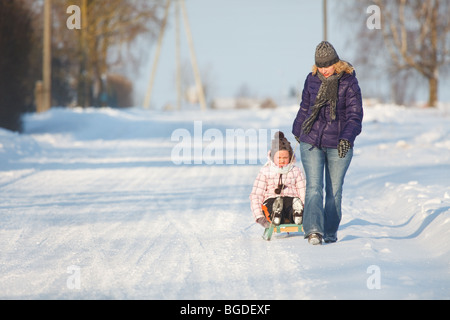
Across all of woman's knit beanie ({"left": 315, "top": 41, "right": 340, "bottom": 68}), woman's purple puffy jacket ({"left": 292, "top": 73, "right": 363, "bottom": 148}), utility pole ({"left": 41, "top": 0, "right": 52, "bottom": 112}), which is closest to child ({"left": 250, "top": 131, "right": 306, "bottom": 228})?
woman's purple puffy jacket ({"left": 292, "top": 73, "right": 363, "bottom": 148})

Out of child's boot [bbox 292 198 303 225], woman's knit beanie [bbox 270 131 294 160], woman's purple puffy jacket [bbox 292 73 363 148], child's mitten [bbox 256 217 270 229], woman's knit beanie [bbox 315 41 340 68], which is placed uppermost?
woman's knit beanie [bbox 315 41 340 68]

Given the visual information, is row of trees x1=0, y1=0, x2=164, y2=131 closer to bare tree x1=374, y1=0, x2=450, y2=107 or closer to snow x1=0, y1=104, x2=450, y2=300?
bare tree x1=374, y1=0, x2=450, y2=107

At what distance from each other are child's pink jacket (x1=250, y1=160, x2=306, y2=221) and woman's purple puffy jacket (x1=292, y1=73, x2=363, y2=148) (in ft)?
1.75

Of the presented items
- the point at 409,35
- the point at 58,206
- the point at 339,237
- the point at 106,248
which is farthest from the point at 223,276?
the point at 409,35

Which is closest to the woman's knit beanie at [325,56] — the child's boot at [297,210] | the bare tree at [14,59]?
the child's boot at [297,210]

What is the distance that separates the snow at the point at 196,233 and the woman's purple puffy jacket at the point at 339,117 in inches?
38.5

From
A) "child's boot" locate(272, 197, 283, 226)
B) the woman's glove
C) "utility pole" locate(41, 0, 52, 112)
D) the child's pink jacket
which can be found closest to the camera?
the woman's glove

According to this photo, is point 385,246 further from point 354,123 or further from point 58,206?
point 58,206

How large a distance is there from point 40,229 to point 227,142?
41.4 ft

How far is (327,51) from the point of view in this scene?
6.49 m

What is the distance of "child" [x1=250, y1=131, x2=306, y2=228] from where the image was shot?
7.00 m

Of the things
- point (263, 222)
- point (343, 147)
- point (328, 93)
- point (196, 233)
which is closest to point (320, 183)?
point (343, 147)

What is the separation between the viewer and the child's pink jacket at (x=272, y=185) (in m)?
7.10

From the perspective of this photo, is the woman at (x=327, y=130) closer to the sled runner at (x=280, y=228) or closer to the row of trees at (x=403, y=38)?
the sled runner at (x=280, y=228)
